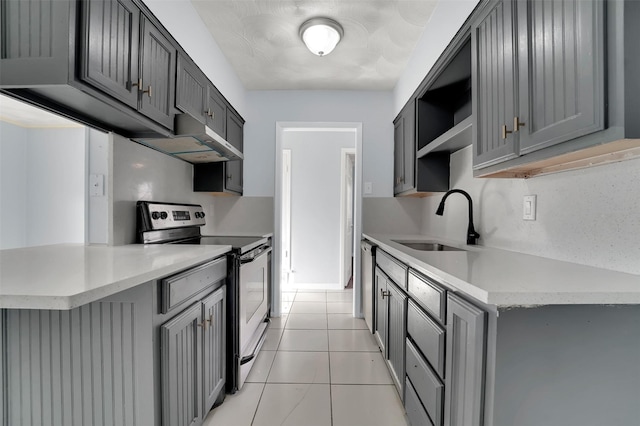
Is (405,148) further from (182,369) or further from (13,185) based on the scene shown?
(13,185)

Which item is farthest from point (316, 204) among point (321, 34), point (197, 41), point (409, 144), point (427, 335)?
point (427, 335)

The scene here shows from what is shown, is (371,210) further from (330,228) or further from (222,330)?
(222,330)

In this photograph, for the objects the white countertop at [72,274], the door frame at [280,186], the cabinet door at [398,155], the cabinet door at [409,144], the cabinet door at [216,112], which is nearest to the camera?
the white countertop at [72,274]

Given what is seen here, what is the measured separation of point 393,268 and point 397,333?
15.2 inches

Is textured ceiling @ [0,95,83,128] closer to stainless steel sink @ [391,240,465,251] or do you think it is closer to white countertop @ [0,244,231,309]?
white countertop @ [0,244,231,309]

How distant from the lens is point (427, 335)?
3.86ft

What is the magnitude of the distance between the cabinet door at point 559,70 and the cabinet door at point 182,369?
151cm

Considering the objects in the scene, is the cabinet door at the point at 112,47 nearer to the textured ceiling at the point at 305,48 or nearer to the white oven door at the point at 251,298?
the textured ceiling at the point at 305,48

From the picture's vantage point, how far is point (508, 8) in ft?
3.70

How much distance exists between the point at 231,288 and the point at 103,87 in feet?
3.87

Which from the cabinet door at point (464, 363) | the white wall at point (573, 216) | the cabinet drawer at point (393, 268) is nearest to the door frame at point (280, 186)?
the cabinet drawer at point (393, 268)

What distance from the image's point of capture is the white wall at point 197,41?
1.61 metres

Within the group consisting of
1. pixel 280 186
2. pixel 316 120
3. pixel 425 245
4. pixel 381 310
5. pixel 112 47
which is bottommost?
pixel 381 310

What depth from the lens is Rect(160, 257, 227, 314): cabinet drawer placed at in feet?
3.39
